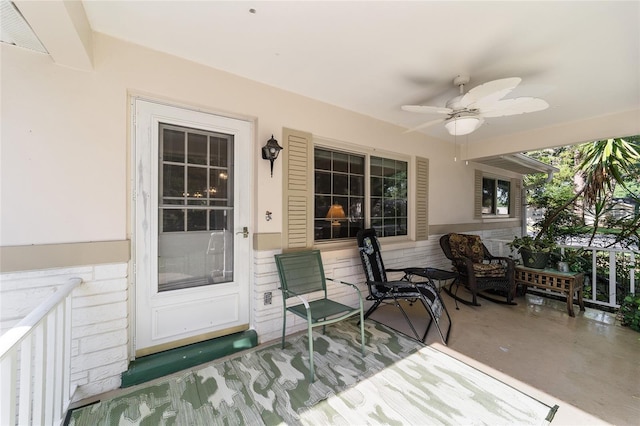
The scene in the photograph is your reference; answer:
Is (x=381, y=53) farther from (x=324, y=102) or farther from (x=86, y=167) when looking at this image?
(x=86, y=167)

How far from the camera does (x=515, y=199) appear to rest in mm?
6645

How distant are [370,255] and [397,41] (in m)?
2.30

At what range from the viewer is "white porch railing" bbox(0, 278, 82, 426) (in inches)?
37.8

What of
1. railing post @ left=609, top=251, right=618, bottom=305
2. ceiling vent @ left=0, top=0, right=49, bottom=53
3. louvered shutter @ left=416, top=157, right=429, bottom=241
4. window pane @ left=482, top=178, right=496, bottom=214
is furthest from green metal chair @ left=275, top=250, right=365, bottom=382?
window pane @ left=482, top=178, right=496, bottom=214

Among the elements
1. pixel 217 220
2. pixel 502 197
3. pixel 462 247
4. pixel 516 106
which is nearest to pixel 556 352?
pixel 462 247

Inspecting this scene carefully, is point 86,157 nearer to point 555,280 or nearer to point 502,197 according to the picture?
point 555,280

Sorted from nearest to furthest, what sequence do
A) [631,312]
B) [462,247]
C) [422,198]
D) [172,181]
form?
[172,181] → [631,312] → [462,247] → [422,198]

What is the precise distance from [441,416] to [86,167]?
3030mm

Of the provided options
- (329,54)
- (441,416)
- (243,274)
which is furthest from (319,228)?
(441,416)

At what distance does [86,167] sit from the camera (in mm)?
1868

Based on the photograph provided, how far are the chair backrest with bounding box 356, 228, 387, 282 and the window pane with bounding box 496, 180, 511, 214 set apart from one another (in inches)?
175

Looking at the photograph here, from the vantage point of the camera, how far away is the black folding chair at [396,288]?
2.73 meters

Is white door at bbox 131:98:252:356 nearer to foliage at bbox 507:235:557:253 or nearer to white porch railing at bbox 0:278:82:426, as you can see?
white porch railing at bbox 0:278:82:426

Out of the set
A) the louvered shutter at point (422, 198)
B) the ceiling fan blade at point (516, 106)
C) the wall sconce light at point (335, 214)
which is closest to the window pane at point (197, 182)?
the wall sconce light at point (335, 214)
